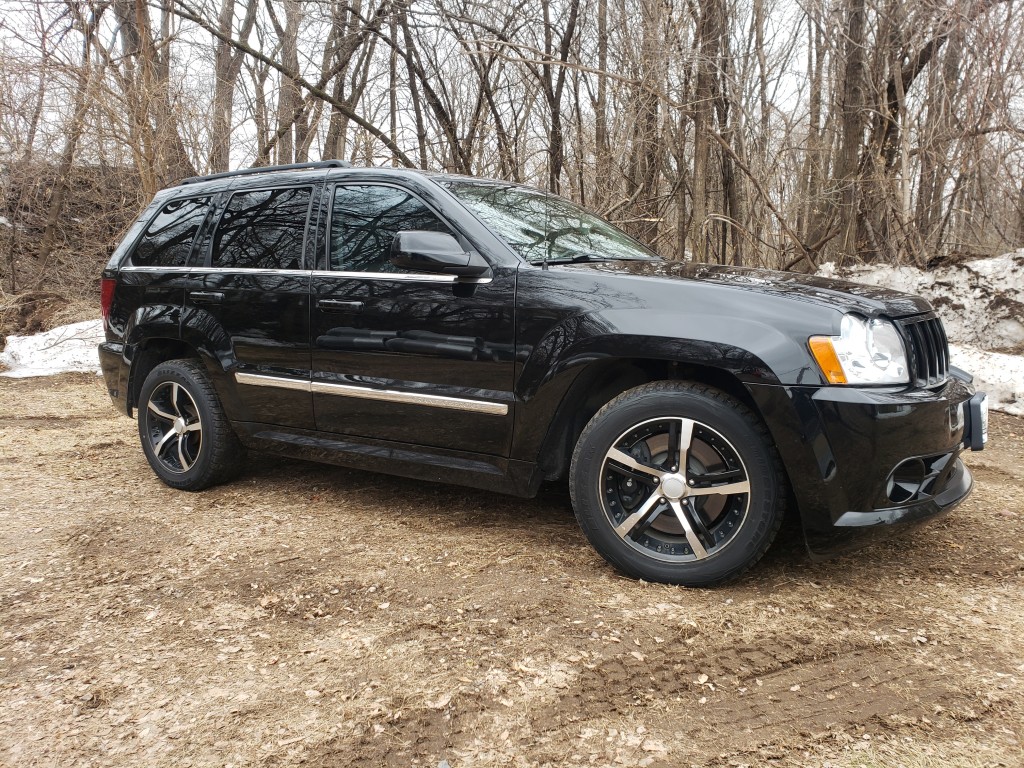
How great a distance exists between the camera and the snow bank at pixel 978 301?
700 cm

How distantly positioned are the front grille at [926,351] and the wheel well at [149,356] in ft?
12.7

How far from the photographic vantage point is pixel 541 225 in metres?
3.88

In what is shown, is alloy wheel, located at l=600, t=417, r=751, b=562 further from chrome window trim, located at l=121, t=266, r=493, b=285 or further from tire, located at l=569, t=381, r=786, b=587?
chrome window trim, located at l=121, t=266, r=493, b=285

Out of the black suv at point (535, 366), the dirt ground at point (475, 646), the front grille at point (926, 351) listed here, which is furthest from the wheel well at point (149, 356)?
the front grille at point (926, 351)

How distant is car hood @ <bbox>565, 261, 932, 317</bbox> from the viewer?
293 cm

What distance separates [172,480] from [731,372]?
3.35 metres

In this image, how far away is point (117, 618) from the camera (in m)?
2.93

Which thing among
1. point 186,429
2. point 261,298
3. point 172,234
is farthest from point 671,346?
point 172,234

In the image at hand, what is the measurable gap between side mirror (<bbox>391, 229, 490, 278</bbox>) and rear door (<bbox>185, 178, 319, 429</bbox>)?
2.65 ft

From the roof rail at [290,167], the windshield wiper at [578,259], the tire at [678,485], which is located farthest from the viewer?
the roof rail at [290,167]

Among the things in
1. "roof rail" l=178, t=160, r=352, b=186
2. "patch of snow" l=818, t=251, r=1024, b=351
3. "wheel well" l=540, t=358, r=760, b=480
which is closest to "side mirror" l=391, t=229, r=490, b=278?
"wheel well" l=540, t=358, r=760, b=480

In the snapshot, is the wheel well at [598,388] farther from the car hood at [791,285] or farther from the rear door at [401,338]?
the car hood at [791,285]

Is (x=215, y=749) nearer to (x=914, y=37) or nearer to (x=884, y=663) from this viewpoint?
(x=884, y=663)

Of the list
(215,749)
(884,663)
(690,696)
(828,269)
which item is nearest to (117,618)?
(215,749)
